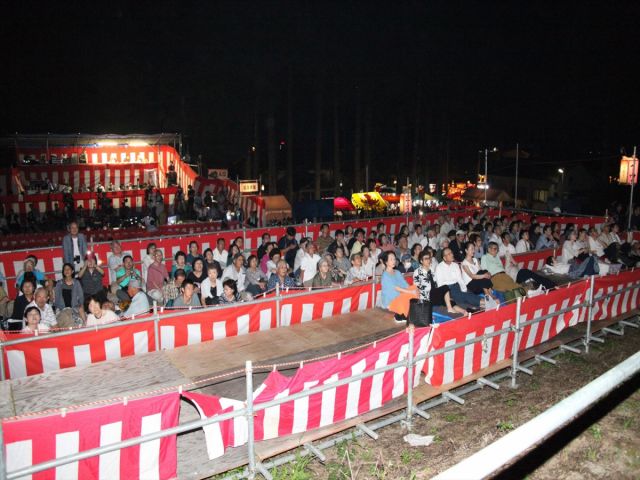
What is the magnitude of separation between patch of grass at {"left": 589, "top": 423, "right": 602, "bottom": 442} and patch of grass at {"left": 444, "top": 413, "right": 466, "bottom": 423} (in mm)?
1673

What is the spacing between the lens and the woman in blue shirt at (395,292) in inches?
357

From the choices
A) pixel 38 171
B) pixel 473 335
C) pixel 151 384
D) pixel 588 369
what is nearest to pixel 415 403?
pixel 473 335

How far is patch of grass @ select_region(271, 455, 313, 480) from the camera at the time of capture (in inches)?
213

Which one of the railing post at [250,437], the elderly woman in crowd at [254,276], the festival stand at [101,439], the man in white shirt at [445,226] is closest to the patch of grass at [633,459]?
the railing post at [250,437]

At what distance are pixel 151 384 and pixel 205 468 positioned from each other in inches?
62.8

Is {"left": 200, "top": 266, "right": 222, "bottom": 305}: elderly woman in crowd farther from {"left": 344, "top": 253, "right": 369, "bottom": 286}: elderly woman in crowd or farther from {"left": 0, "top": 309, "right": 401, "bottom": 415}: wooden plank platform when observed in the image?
{"left": 344, "top": 253, "right": 369, "bottom": 286}: elderly woman in crowd

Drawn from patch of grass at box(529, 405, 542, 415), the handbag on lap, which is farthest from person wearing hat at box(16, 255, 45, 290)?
patch of grass at box(529, 405, 542, 415)

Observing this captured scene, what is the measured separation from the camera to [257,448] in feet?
17.9

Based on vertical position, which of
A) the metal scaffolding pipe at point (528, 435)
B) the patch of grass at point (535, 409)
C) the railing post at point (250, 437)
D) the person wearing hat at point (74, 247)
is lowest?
the patch of grass at point (535, 409)

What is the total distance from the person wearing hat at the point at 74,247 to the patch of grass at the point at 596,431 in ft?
38.7

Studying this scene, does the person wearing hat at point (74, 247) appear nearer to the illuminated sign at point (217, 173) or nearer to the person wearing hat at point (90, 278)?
the person wearing hat at point (90, 278)

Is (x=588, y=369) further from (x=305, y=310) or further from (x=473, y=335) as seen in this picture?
(x=305, y=310)

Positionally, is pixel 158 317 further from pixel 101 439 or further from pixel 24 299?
pixel 24 299

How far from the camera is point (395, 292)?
30.8 ft
